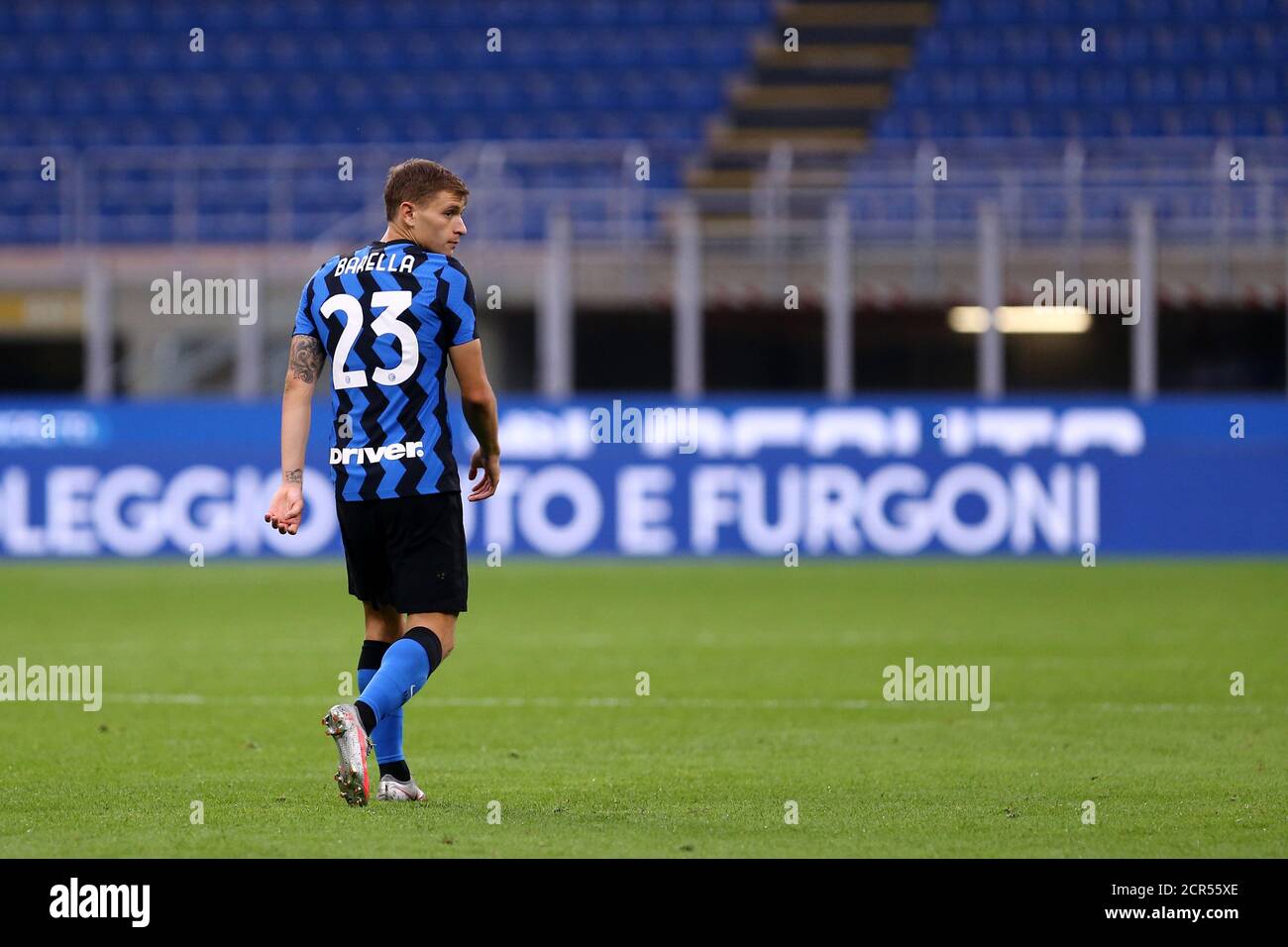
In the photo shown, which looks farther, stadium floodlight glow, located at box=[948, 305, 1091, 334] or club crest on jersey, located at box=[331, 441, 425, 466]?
stadium floodlight glow, located at box=[948, 305, 1091, 334]

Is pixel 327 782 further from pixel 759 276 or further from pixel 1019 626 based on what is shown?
pixel 759 276

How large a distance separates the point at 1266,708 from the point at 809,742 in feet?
7.34

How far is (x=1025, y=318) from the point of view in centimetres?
2058

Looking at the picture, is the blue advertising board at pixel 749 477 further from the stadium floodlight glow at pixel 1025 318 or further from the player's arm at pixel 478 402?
the player's arm at pixel 478 402

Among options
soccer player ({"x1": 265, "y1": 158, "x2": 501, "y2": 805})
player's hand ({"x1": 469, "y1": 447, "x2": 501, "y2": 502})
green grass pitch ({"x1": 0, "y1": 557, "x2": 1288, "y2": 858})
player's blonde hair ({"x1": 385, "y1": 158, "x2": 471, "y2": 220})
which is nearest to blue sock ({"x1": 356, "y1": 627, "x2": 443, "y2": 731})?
soccer player ({"x1": 265, "y1": 158, "x2": 501, "y2": 805})

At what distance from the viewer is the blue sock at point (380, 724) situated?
5.55 meters

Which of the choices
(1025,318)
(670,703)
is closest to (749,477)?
(1025,318)

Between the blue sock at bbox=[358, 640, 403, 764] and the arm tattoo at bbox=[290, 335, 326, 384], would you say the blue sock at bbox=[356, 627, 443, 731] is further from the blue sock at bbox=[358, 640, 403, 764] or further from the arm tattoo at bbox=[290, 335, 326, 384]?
the arm tattoo at bbox=[290, 335, 326, 384]

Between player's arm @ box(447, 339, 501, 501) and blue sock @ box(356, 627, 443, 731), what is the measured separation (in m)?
0.43

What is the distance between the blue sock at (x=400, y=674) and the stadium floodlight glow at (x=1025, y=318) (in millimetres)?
14635

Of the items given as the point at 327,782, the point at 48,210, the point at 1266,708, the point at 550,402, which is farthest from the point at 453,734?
the point at 48,210

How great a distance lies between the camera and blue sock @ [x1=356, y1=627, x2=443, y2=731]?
5195mm

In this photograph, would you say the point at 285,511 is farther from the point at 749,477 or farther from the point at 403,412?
the point at 749,477

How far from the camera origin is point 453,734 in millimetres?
7410
